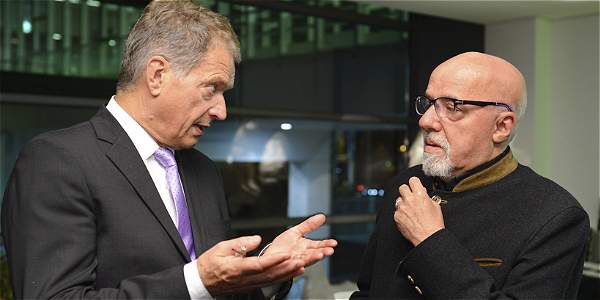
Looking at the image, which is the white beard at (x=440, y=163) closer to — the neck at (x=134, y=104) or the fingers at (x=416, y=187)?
the fingers at (x=416, y=187)

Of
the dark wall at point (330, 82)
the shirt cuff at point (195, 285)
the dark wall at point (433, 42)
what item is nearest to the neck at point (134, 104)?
the shirt cuff at point (195, 285)

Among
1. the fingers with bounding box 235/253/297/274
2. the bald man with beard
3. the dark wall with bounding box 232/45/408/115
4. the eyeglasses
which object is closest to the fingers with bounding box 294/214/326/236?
the fingers with bounding box 235/253/297/274

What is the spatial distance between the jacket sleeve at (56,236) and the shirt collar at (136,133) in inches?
7.2

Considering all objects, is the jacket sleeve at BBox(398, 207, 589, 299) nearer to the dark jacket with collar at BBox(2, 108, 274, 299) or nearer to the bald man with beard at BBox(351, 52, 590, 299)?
the bald man with beard at BBox(351, 52, 590, 299)

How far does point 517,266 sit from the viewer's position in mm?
1637

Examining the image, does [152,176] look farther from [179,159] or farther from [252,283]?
[252,283]

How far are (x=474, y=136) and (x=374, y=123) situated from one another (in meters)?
4.76

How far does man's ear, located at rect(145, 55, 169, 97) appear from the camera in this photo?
1626 mm

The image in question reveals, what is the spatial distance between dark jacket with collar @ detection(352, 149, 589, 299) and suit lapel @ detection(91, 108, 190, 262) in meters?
0.58

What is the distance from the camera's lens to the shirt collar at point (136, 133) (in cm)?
168

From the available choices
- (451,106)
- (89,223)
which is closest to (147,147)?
(89,223)

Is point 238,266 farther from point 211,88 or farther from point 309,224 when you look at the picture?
point 211,88

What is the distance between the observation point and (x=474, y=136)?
1796 millimetres

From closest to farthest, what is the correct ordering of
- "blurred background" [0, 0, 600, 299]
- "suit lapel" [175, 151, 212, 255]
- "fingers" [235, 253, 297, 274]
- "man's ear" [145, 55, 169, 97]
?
"fingers" [235, 253, 297, 274] → "man's ear" [145, 55, 169, 97] → "suit lapel" [175, 151, 212, 255] → "blurred background" [0, 0, 600, 299]
